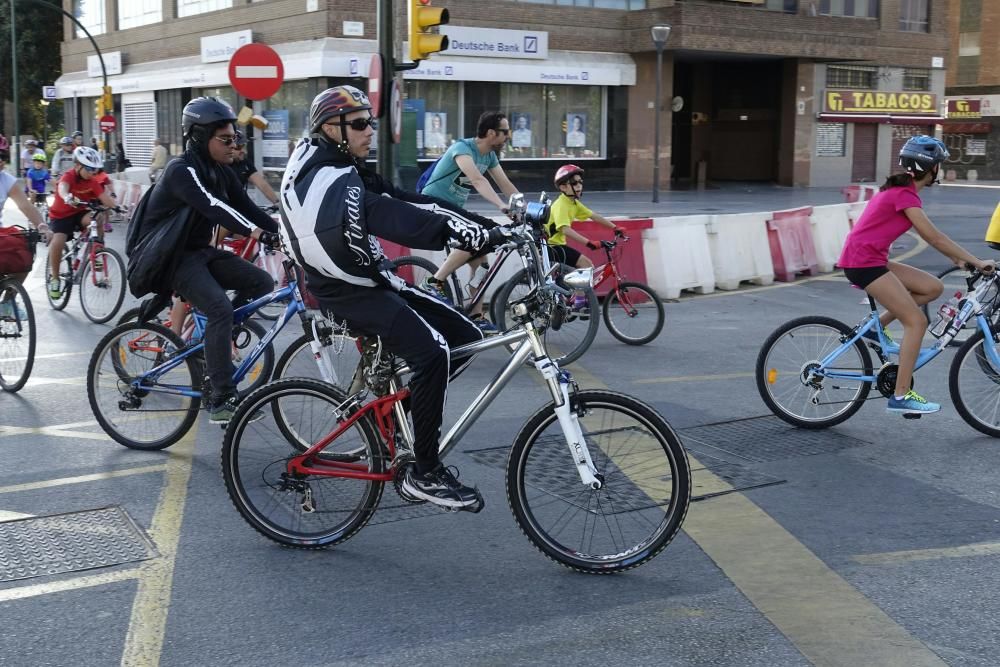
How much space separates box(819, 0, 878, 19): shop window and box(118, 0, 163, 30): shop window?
2472 cm

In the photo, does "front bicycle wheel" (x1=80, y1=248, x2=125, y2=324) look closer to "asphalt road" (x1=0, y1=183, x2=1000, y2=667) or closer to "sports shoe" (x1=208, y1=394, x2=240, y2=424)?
"asphalt road" (x1=0, y1=183, x2=1000, y2=667)

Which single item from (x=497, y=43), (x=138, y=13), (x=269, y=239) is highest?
(x=138, y=13)

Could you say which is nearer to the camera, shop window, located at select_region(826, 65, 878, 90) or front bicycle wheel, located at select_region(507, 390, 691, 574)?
front bicycle wheel, located at select_region(507, 390, 691, 574)

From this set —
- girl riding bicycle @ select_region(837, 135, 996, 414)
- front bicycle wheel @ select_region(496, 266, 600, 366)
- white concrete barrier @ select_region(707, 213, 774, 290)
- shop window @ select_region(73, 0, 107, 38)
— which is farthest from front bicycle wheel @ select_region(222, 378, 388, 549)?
shop window @ select_region(73, 0, 107, 38)

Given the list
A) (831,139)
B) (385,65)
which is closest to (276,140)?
(385,65)

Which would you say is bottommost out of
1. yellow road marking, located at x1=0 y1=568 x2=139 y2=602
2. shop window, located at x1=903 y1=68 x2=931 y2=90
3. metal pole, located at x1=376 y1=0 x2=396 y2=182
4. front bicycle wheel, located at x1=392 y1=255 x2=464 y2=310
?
yellow road marking, located at x1=0 y1=568 x2=139 y2=602

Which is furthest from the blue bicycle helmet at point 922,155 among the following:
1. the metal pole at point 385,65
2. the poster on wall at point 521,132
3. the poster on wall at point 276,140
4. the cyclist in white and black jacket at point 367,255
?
the poster on wall at point 521,132

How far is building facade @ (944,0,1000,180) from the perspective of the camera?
5494 centimetres

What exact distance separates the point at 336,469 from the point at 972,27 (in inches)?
2480

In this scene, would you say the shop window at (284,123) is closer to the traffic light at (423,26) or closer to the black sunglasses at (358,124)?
the traffic light at (423,26)

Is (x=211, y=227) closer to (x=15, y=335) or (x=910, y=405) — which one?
(x=15, y=335)

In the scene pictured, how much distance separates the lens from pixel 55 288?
11570 millimetres

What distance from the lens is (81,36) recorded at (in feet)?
156

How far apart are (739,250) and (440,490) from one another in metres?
9.76
